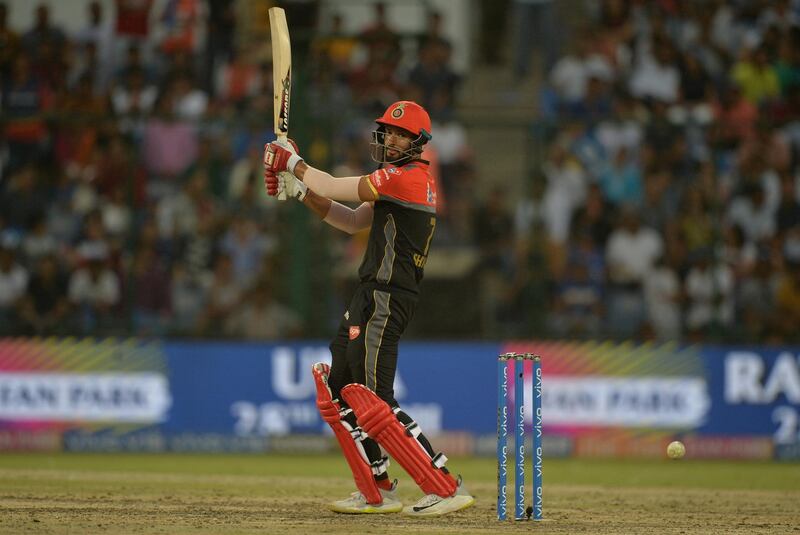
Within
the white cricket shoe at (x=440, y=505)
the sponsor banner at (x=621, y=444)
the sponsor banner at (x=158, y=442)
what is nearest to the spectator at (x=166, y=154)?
the sponsor banner at (x=158, y=442)

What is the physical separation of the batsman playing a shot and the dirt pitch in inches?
12.6

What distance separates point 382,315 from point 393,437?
0.78 m

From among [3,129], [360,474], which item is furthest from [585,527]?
[3,129]

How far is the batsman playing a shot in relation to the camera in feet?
26.6

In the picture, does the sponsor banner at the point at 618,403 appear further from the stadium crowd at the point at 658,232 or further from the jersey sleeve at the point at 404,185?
the jersey sleeve at the point at 404,185

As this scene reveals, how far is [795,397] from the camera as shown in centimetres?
1458

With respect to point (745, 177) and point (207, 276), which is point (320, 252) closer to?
point (207, 276)

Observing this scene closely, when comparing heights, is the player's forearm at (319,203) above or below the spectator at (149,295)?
above

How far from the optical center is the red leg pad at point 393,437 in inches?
316

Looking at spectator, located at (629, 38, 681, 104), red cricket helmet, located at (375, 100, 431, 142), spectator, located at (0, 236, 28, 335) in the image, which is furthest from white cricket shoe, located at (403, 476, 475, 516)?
spectator, located at (629, 38, 681, 104)

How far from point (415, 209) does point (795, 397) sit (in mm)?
7875

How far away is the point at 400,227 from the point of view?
831cm

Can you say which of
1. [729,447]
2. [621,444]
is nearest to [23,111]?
[621,444]

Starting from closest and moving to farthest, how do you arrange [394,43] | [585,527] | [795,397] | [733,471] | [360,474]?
[585,527]
[360,474]
[733,471]
[795,397]
[394,43]
